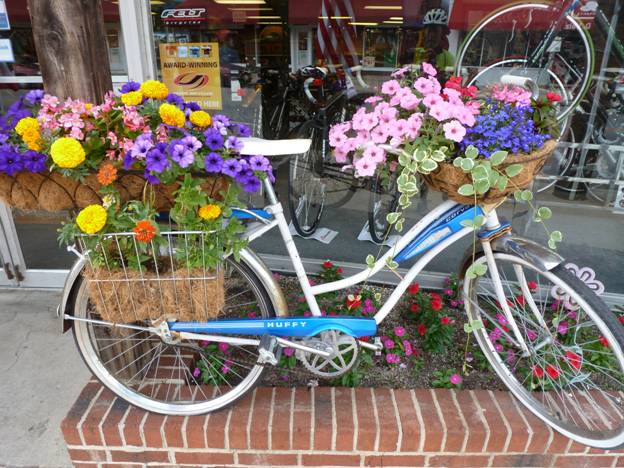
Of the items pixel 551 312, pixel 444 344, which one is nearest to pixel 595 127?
pixel 551 312

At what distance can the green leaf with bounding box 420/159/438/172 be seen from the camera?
1.49m

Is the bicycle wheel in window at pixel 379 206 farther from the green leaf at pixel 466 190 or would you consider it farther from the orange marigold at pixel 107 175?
the orange marigold at pixel 107 175

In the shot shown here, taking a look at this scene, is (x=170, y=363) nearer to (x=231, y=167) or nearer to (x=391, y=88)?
(x=231, y=167)

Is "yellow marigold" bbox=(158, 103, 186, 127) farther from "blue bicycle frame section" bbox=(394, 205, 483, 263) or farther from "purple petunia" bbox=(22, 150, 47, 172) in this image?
"blue bicycle frame section" bbox=(394, 205, 483, 263)

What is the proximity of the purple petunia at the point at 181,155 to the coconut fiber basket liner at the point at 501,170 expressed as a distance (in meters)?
0.88

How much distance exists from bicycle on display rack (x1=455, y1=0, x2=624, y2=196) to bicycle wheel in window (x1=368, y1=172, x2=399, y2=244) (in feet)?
3.31

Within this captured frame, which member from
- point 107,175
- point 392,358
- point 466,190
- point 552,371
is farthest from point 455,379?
point 107,175

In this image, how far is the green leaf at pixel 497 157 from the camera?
1432 mm

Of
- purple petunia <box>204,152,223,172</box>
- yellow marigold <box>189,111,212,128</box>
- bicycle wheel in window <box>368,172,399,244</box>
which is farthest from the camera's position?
bicycle wheel in window <box>368,172,399,244</box>

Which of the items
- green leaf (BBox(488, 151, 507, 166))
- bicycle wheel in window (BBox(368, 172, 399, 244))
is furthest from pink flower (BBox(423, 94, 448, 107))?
bicycle wheel in window (BBox(368, 172, 399, 244))

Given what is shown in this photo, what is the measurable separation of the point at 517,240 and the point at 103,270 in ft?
5.25

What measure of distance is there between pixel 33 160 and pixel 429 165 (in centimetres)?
131

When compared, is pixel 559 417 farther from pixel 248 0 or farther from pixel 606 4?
pixel 248 0

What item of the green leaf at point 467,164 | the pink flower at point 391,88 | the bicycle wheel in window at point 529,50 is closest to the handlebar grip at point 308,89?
the bicycle wheel in window at point 529,50
